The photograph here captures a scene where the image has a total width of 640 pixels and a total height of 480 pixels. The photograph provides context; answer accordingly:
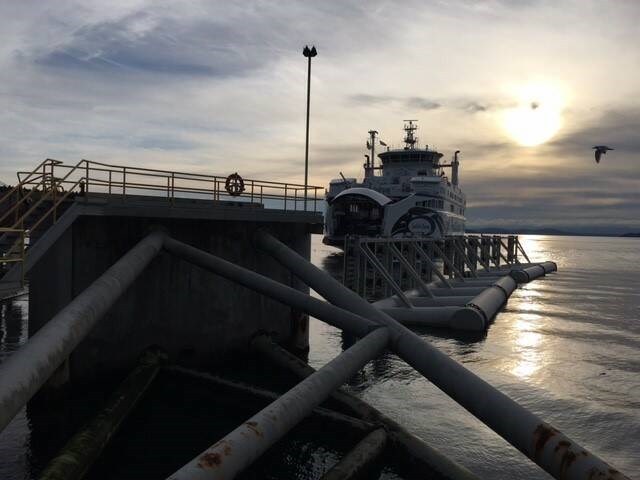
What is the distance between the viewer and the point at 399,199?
76812 mm

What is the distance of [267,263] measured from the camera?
18781 mm

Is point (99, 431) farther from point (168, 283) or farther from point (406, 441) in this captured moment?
point (406, 441)

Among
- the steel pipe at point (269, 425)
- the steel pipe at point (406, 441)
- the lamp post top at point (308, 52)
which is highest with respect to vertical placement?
the lamp post top at point (308, 52)

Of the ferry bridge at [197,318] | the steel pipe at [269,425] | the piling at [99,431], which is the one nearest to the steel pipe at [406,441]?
the ferry bridge at [197,318]

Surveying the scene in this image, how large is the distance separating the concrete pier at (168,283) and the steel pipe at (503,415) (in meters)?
7.03

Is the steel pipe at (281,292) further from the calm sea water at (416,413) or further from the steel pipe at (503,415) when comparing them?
the calm sea water at (416,413)

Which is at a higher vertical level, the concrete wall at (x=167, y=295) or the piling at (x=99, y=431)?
the concrete wall at (x=167, y=295)

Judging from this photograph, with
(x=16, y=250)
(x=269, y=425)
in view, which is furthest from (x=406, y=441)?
(x=16, y=250)

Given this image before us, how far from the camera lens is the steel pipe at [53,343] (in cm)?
730

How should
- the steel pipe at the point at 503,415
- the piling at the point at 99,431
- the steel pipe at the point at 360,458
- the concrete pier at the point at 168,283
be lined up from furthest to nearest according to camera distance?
the concrete pier at the point at 168,283 → the steel pipe at the point at 360,458 → the piling at the point at 99,431 → the steel pipe at the point at 503,415

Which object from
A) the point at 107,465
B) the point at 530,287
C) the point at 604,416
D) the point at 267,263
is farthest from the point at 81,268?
the point at 530,287

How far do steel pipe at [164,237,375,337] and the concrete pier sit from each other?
1.85 meters

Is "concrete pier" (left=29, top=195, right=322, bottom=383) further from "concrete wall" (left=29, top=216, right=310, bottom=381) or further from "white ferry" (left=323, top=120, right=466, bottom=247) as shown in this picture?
"white ferry" (left=323, top=120, right=466, bottom=247)

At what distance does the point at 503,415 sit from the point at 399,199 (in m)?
69.5
